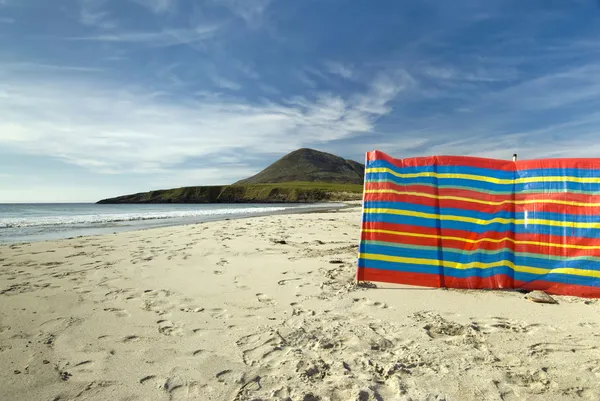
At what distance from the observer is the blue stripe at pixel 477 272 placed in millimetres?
4780

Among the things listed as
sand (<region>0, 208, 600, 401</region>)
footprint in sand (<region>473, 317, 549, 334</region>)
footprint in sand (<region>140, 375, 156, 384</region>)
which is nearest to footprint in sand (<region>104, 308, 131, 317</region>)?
sand (<region>0, 208, 600, 401</region>)

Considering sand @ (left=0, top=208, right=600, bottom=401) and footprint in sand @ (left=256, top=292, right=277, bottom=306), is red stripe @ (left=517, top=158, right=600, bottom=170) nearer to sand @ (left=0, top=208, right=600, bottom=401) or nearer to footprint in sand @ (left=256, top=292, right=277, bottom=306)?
sand @ (left=0, top=208, right=600, bottom=401)

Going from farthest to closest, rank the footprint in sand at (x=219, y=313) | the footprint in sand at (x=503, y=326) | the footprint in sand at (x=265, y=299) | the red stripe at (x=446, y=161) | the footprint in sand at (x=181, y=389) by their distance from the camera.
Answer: the red stripe at (x=446, y=161) → the footprint in sand at (x=265, y=299) → the footprint in sand at (x=219, y=313) → the footprint in sand at (x=503, y=326) → the footprint in sand at (x=181, y=389)

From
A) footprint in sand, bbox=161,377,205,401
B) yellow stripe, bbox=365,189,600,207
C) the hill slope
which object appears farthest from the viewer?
the hill slope

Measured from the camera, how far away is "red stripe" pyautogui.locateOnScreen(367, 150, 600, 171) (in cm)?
490

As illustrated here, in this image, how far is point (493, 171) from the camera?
5.27 meters

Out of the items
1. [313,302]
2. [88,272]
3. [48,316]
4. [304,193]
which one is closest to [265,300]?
[313,302]

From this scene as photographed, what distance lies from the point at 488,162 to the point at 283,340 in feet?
14.2

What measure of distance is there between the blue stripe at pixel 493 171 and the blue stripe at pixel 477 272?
1.50 metres

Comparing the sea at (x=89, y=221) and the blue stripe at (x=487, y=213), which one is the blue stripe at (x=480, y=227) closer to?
the blue stripe at (x=487, y=213)

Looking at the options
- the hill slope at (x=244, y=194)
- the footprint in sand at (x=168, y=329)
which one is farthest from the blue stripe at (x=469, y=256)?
the hill slope at (x=244, y=194)

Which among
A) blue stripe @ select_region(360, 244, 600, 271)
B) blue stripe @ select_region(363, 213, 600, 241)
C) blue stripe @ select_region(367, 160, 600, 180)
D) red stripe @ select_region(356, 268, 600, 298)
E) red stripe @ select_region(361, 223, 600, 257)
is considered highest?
blue stripe @ select_region(367, 160, 600, 180)

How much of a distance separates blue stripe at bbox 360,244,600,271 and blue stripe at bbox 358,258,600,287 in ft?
0.46

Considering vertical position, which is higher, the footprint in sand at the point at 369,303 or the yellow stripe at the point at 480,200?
the yellow stripe at the point at 480,200
